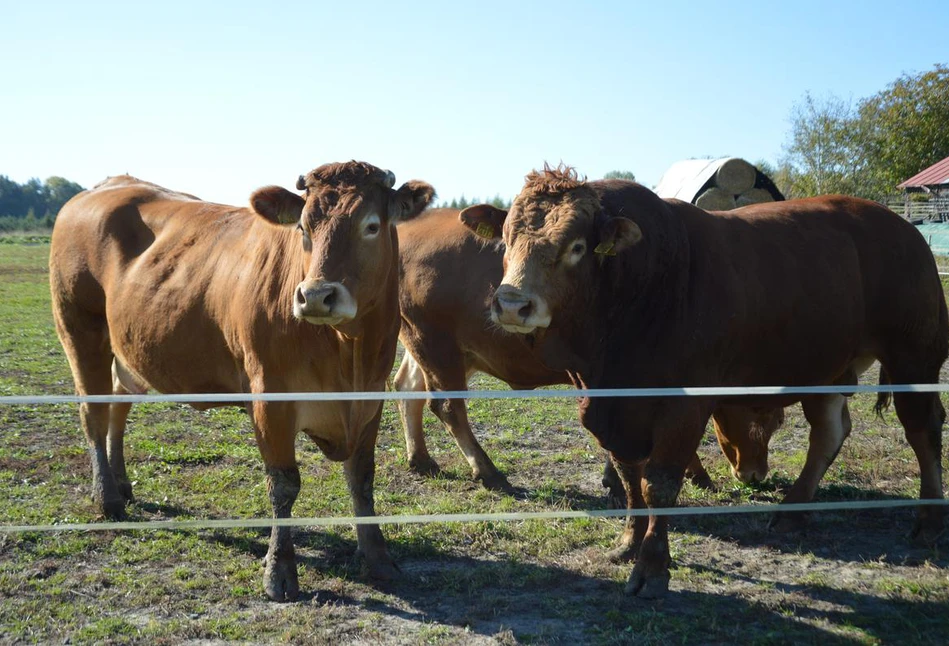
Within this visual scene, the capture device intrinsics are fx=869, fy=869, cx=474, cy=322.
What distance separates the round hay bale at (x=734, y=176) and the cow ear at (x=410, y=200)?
611 centimetres

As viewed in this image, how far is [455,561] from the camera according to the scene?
5.33 meters

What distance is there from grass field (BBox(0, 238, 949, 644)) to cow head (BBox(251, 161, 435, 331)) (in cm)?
160

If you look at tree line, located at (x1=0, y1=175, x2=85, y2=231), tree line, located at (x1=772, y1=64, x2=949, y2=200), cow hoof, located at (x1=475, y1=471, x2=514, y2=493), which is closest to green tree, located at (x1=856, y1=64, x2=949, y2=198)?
tree line, located at (x1=772, y1=64, x2=949, y2=200)

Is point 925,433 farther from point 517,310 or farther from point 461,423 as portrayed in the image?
point 461,423

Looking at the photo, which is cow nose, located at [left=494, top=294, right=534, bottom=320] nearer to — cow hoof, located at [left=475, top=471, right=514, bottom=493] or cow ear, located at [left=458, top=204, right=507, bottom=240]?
cow ear, located at [left=458, top=204, right=507, bottom=240]

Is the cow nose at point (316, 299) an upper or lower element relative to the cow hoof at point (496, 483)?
upper

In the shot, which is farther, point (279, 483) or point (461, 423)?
point (461, 423)

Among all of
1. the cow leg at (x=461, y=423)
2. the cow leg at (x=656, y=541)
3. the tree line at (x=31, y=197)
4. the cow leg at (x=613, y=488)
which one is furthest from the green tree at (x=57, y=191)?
the cow leg at (x=656, y=541)

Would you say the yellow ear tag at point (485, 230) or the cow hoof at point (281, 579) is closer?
the cow hoof at point (281, 579)

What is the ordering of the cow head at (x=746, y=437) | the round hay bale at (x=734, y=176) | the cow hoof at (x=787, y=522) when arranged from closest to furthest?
the cow hoof at (x=787, y=522)
the cow head at (x=746, y=437)
the round hay bale at (x=734, y=176)

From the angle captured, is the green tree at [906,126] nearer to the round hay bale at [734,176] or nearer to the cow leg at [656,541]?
the round hay bale at [734,176]

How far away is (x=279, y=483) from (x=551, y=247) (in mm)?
2028

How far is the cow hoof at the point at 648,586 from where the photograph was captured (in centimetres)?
468

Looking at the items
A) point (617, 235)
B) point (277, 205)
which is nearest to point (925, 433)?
point (617, 235)
